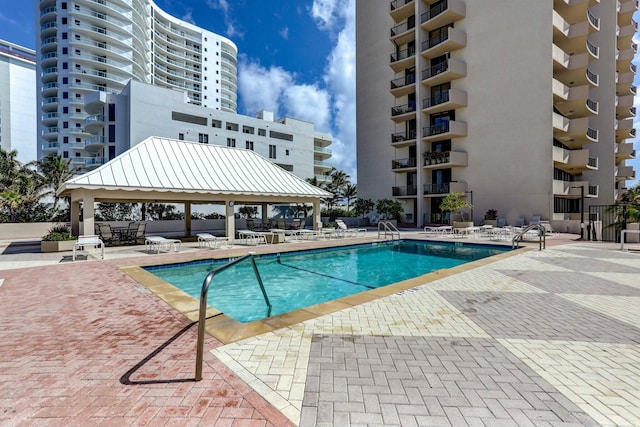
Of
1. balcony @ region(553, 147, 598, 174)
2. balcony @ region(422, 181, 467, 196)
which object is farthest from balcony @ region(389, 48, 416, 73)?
balcony @ region(553, 147, 598, 174)

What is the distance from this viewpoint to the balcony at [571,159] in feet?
76.8

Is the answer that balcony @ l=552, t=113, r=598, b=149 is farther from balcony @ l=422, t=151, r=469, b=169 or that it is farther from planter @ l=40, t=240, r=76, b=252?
planter @ l=40, t=240, r=76, b=252

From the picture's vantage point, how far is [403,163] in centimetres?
3102

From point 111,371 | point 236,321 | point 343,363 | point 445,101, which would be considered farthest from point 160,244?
point 445,101

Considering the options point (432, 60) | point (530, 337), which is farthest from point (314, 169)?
point (530, 337)

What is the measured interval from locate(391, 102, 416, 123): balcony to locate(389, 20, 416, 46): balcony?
659 centimetres

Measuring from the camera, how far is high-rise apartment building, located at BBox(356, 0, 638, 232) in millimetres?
23359

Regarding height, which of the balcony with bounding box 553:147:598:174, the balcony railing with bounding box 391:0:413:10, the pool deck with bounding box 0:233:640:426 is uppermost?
the balcony railing with bounding box 391:0:413:10

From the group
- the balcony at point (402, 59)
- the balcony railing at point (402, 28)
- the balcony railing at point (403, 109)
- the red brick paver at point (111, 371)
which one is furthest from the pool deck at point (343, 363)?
the balcony railing at point (402, 28)

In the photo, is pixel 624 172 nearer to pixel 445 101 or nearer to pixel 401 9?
pixel 445 101

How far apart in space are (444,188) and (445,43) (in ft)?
41.7

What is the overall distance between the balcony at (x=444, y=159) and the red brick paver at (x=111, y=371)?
26102 mm

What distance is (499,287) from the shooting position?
655 centimetres

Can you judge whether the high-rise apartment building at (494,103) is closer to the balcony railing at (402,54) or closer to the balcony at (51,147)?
the balcony railing at (402,54)
